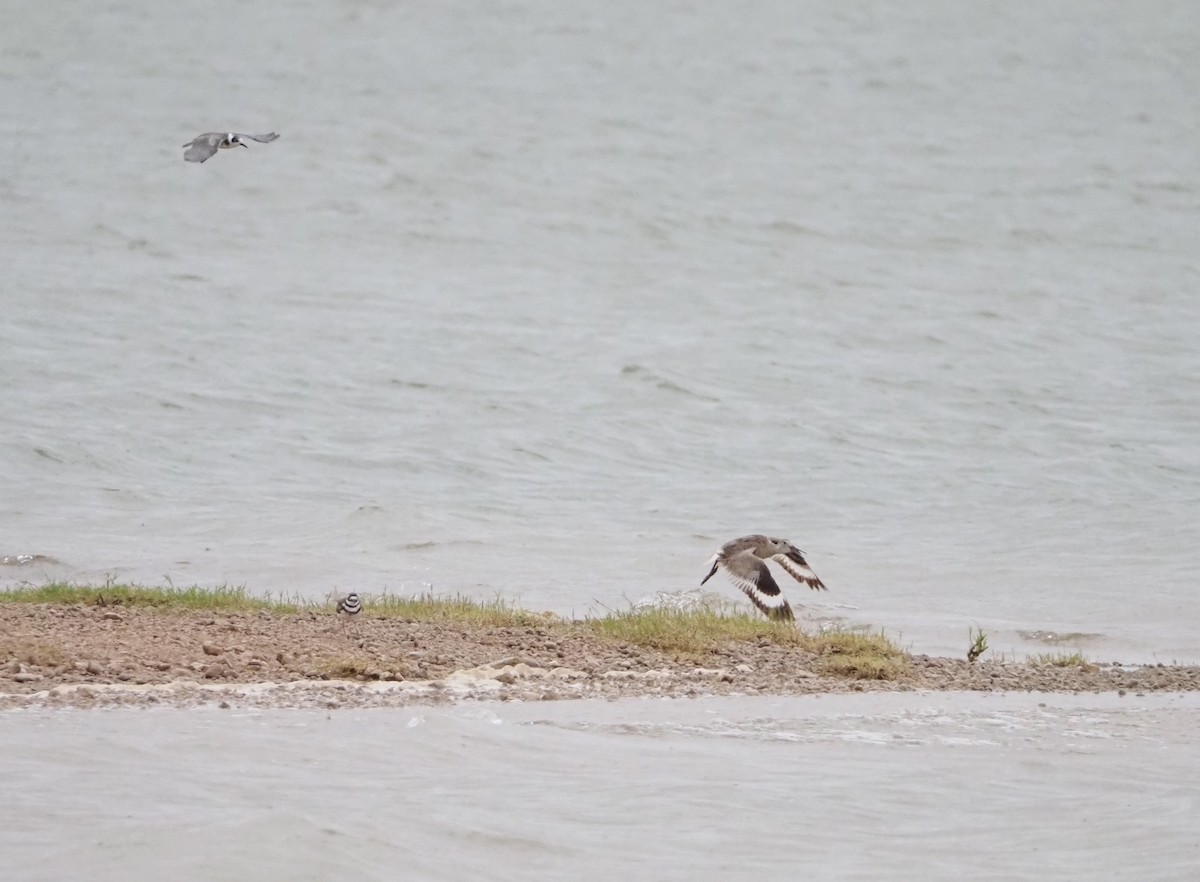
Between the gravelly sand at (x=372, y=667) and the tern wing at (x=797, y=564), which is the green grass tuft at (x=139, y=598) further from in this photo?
the tern wing at (x=797, y=564)

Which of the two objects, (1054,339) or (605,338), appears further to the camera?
(1054,339)

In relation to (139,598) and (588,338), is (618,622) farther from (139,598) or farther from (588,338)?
(588,338)

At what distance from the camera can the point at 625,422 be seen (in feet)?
85.9

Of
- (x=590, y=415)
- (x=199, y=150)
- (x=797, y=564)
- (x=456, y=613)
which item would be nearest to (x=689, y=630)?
(x=456, y=613)

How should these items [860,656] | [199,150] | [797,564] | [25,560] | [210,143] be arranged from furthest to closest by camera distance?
[25,560] → [210,143] → [199,150] → [797,564] → [860,656]

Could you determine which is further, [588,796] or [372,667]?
[372,667]

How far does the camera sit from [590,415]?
86.3ft

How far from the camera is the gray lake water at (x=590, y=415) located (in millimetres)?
7340

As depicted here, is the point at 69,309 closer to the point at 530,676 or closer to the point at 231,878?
the point at 530,676

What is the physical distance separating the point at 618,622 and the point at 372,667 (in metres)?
2.38

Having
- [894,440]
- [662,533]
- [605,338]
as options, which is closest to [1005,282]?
[605,338]

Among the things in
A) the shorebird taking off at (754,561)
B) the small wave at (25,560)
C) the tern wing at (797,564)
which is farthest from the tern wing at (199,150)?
the tern wing at (797,564)

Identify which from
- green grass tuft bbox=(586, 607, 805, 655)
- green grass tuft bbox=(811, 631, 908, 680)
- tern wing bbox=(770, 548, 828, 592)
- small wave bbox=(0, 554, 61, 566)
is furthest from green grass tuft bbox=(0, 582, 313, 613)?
green grass tuft bbox=(811, 631, 908, 680)

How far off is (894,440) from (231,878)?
2061cm
